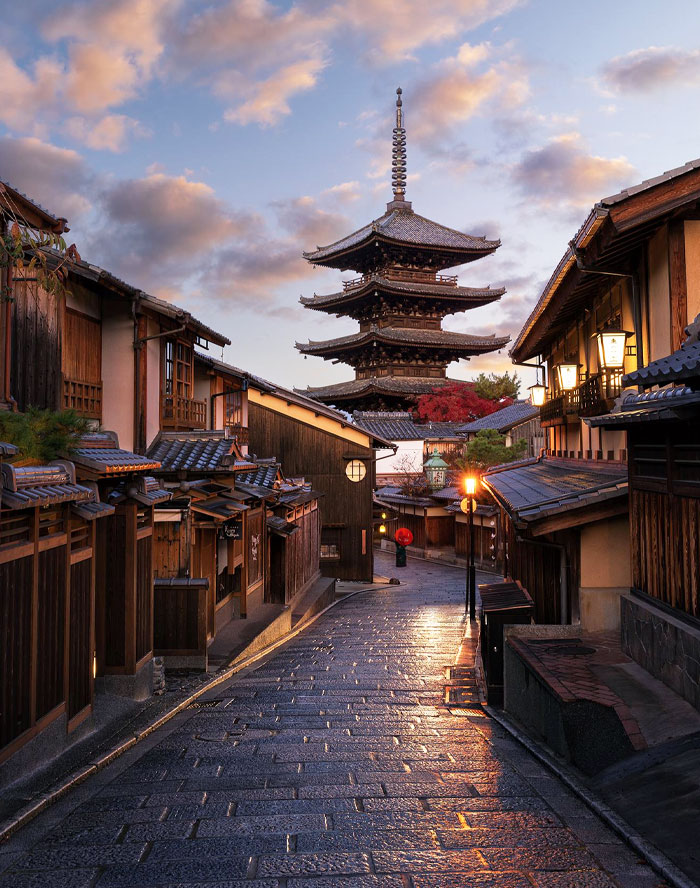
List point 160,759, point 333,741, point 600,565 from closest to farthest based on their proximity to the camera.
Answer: point 160,759
point 333,741
point 600,565

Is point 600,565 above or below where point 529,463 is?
below

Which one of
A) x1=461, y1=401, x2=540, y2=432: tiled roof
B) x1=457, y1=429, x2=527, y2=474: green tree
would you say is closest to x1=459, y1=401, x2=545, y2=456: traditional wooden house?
x1=461, y1=401, x2=540, y2=432: tiled roof

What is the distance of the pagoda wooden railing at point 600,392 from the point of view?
10789 mm

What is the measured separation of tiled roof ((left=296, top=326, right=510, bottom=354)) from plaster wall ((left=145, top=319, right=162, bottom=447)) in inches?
1320

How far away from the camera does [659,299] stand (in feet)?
31.8

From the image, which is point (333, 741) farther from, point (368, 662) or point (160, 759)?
point (368, 662)

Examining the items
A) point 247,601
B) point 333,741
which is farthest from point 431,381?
point 333,741

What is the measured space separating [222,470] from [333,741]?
24.4 ft

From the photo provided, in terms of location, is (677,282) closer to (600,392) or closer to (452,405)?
(600,392)

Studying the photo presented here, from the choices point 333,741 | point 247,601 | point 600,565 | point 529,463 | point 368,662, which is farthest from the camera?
point 529,463

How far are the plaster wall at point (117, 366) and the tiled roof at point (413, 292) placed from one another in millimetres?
34509

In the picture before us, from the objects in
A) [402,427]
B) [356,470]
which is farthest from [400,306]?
[356,470]

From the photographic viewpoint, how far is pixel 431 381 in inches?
2007

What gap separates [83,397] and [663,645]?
33.5 ft
